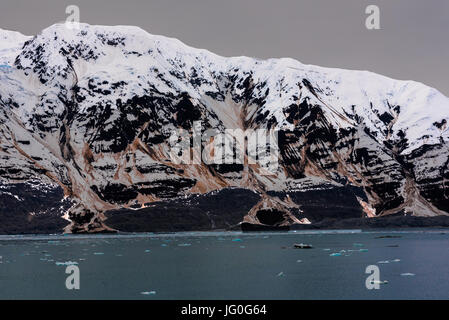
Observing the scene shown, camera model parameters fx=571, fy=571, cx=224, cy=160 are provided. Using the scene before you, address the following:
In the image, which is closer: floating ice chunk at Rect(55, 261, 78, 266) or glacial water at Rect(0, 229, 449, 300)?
glacial water at Rect(0, 229, 449, 300)

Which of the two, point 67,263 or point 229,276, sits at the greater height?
point 229,276

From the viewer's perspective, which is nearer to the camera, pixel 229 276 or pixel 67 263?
pixel 229 276

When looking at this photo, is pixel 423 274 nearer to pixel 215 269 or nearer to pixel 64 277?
pixel 215 269

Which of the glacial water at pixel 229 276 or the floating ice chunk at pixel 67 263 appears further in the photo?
the floating ice chunk at pixel 67 263
